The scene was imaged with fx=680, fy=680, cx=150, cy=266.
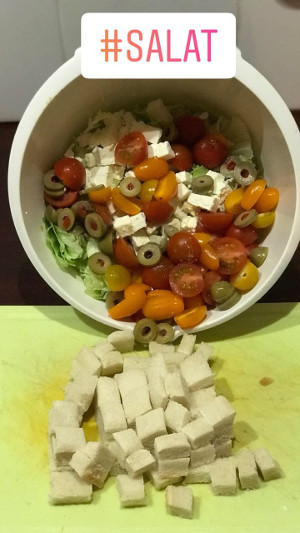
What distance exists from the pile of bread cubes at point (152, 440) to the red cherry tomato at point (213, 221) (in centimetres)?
27

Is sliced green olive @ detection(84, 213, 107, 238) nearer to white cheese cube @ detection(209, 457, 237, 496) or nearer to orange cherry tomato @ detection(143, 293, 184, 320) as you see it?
orange cherry tomato @ detection(143, 293, 184, 320)

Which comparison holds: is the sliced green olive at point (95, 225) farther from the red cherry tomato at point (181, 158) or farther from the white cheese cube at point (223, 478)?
the white cheese cube at point (223, 478)

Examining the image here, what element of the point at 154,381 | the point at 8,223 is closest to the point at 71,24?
the point at 8,223

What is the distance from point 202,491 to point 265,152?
676 mm

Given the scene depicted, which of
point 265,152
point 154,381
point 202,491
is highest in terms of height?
point 265,152

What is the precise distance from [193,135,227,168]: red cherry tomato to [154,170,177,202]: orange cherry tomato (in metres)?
0.08

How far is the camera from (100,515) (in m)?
1.18

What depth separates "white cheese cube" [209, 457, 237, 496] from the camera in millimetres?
1192

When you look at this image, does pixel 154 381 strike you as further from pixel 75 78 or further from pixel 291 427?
pixel 75 78

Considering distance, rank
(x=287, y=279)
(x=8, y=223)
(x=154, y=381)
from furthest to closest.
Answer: (x=8, y=223)
(x=287, y=279)
(x=154, y=381)

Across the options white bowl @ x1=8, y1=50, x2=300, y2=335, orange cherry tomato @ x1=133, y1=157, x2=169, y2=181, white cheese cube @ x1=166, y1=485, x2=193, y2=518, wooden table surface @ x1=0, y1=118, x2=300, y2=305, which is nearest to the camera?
white cheese cube @ x1=166, y1=485, x2=193, y2=518

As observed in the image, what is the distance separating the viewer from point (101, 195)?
4.57ft

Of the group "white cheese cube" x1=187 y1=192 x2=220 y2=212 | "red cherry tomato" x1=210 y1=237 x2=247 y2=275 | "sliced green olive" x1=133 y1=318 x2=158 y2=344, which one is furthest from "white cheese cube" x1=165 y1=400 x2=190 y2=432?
"white cheese cube" x1=187 y1=192 x2=220 y2=212

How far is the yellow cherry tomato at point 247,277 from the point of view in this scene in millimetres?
1390
